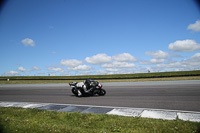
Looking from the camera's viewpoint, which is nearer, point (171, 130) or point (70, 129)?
point (171, 130)

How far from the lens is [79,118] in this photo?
617cm

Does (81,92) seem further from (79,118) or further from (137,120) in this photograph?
(137,120)

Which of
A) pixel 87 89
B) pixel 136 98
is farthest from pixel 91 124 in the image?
pixel 87 89

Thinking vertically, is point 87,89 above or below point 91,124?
above

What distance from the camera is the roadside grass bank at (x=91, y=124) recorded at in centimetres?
484

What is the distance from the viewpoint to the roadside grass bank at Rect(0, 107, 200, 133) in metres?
4.84

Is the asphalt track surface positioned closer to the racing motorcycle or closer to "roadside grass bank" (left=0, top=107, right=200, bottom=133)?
the racing motorcycle

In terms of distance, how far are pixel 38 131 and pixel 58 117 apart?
1432 millimetres

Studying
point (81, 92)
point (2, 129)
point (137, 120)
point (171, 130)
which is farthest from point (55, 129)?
point (81, 92)

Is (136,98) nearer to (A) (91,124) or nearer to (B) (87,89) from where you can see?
(B) (87,89)

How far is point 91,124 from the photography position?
5496 mm

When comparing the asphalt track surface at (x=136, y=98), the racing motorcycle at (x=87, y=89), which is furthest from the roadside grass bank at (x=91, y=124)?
the racing motorcycle at (x=87, y=89)

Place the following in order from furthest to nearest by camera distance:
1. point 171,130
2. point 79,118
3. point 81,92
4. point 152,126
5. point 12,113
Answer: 1. point 81,92
2. point 12,113
3. point 79,118
4. point 152,126
5. point 171,130

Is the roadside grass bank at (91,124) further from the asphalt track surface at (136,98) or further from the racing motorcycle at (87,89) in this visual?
the racing motorcycle at (87,89)
